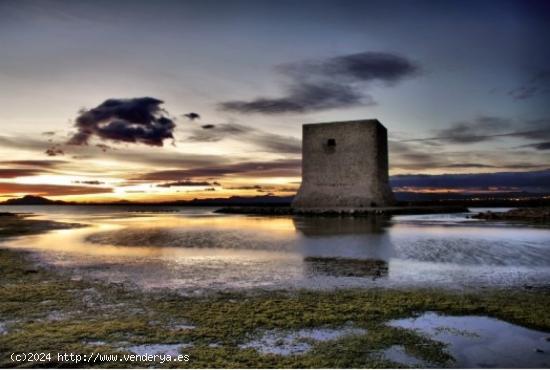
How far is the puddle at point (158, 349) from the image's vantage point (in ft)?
9.23

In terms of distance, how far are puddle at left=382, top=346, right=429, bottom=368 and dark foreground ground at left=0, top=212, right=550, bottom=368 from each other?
0.17 ft

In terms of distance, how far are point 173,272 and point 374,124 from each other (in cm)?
2373

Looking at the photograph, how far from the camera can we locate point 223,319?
354 cm

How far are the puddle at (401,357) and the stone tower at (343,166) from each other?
79.1 ft

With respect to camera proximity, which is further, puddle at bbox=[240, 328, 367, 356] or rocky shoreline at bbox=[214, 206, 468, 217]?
rocky shoreline at bbox=[214, 206, 468, 217]

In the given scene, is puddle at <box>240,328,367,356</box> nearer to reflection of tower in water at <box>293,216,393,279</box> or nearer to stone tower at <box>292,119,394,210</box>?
reflection of tower in water at <box>293,216,393,279</box>

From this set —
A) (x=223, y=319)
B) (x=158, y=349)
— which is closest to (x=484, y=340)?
(x=223, y=319)

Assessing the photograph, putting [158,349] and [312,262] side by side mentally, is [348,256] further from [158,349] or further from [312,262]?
[158,349]

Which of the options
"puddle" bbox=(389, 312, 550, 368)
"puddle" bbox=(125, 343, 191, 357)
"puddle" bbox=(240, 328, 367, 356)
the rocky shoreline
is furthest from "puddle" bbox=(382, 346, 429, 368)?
the rocky shoreline

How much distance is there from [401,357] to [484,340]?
80 centimetres

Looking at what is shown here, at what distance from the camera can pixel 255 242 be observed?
34.2 feet

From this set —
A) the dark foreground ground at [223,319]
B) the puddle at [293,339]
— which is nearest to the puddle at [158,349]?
the dark foreground ground at [223,319]

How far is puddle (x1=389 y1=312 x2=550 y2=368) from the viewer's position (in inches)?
106

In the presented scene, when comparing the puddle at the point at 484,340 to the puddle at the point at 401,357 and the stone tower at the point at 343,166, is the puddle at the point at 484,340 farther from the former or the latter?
the stone tower at the point at 343,166
